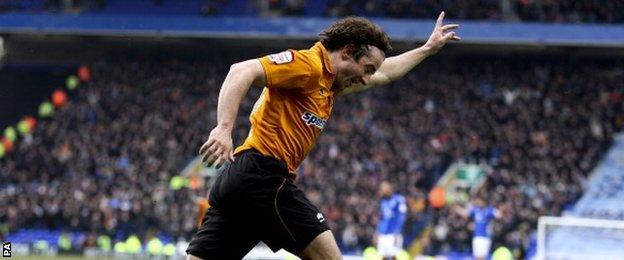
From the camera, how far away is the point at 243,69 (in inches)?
201

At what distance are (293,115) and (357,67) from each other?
0.40 meters

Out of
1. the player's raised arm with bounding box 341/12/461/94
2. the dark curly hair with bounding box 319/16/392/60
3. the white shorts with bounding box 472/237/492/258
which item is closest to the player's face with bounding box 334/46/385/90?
the dark curly hair with bounding box 319/16/392/60

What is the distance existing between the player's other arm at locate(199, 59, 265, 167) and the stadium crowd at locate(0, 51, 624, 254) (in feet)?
61.7

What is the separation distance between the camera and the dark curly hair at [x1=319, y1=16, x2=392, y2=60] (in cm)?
554

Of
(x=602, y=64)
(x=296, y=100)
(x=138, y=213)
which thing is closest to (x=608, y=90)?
(x=602, y=64)

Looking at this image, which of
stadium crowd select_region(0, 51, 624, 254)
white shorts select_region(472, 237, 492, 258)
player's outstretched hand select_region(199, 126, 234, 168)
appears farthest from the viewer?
stadium crowd select_region(0, 51, 624, 254)

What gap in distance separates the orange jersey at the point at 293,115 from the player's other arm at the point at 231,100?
0.28 metres

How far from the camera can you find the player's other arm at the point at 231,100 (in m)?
4.89

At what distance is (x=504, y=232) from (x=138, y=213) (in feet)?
28.8

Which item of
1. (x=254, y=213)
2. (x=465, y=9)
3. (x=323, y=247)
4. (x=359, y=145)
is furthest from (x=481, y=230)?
(x=254, y=213)

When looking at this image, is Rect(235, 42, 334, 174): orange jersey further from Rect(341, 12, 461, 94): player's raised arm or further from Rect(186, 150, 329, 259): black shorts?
Rect(341, 12, 461, 94): player's raised arm

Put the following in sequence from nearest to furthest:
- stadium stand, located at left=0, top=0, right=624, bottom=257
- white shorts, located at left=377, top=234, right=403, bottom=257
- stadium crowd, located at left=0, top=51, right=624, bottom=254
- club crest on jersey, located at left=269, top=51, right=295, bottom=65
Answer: club crest on jersey, located at left=269, top=51, right=295, bottom=65, white shorts, located at left=377, top=234, right=403, bottom=257, stadium crowd, located at left=0, top=51, right=624, bottom=254, stadium stand, located at left=0, top=0, right=624, bottom=257

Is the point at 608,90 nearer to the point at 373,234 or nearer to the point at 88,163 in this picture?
the point at 373,234

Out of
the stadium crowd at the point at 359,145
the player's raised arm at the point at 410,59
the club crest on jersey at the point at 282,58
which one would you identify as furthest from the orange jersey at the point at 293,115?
the stadium crowd at the point at 359,145
